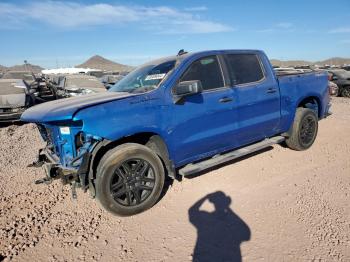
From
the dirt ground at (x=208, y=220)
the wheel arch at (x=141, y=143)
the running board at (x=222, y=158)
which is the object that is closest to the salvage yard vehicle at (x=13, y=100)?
the dirt ground at (x=208, y=220)

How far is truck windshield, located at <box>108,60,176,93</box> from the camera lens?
4307 millimetres

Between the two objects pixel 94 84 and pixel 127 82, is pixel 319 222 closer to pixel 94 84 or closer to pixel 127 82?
pixel 127 82

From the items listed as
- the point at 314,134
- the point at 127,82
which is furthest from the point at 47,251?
the point at 314,134

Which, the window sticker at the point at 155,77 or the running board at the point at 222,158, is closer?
the running board at the point at 222,158

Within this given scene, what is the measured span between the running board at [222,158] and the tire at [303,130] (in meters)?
0.32

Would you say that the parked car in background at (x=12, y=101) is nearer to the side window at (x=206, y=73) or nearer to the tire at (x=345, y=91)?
the side window at (x=206, y=73)

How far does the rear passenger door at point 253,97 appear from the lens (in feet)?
15.7

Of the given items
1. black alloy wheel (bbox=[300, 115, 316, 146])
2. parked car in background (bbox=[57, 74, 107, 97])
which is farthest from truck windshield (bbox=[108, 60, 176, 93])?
parked car in background (bbox=[57, 74, 107, 97])

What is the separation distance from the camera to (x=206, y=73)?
14.9 feet

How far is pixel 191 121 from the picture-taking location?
13.8 feet

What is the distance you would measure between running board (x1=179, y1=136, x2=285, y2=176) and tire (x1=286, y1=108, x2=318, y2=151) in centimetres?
32

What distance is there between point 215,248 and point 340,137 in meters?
5.03

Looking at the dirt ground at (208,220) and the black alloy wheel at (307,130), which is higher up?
the black alloy wheel at (307,130)

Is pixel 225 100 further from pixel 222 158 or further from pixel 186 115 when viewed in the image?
pixel 222 158
